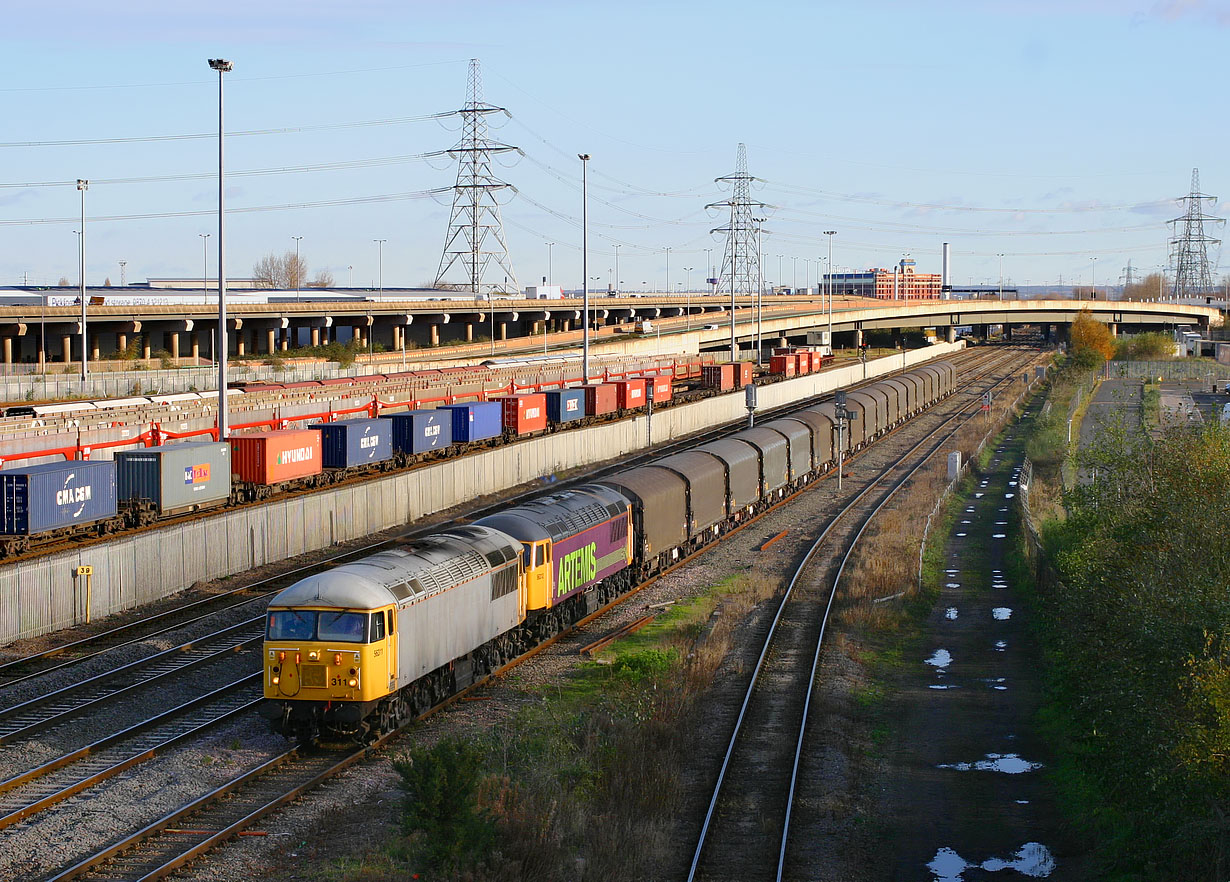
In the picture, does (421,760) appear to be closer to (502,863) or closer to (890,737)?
(502,863)

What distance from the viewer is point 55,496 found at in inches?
1355

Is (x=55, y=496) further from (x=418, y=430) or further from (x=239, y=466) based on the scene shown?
(x=418, y=430)

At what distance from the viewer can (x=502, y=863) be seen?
14.7 metres

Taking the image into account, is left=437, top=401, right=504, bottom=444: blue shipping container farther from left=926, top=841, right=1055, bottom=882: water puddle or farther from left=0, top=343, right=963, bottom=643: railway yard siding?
left=926, top=841, right=1055, bottom=882: water puddle

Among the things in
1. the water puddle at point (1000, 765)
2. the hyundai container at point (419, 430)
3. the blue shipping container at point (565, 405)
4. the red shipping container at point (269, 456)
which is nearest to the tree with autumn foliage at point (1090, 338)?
the blue shipping container at point (565, 405)

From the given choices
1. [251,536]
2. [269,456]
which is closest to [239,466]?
[269,456]

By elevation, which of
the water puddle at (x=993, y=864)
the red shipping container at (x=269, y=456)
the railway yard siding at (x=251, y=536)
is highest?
the red shipping container at (x=269, y=456)

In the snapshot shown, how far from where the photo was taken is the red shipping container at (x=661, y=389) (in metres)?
83.1

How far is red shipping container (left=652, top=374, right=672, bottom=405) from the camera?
83.1 metres

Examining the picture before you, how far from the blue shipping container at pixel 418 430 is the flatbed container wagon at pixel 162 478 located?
12.3m

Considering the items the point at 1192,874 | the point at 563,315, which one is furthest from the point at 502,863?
the point at 563,315

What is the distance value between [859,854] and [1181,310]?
18392 cm

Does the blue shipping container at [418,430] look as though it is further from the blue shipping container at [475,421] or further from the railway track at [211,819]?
the railway track at [211,819]

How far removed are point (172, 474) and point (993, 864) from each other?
29.8 metres
